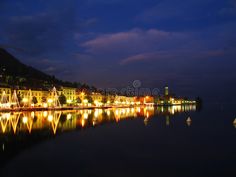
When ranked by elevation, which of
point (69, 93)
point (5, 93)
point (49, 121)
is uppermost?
point (69, 93)

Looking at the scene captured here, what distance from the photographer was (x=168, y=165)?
20.5 meters

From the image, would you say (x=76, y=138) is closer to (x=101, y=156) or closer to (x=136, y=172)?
(x=101, y=156)

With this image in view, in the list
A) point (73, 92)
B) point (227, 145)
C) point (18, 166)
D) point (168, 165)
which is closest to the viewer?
point (18, 166)

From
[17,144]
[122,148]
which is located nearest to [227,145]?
[122,148]

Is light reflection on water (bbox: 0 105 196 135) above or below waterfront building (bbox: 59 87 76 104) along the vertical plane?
below

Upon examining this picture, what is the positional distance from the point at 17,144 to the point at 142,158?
11.2 m

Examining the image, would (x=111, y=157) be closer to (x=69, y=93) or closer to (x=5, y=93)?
(x=5, y=93)

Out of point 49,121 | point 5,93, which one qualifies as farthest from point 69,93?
point 49,121

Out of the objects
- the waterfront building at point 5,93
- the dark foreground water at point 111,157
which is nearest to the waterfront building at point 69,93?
the waterfront building at point 5,93

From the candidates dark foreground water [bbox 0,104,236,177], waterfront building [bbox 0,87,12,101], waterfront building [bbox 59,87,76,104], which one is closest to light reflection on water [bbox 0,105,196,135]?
dark foreground water [bbox 0,104,236,177]

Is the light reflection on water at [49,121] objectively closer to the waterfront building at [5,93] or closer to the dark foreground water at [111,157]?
the dark foreground water at [111,157]

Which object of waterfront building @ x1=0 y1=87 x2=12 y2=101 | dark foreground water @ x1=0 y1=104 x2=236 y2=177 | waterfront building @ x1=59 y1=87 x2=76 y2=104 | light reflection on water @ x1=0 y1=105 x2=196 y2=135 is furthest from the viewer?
waterfront building @ x1=59 y1=87 x2=76 y2=104

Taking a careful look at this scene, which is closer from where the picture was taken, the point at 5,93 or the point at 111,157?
the point at 111,157

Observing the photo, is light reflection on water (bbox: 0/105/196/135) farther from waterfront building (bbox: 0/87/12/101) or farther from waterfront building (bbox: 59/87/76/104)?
waterfront building (bbox: 59/87/76/104)
